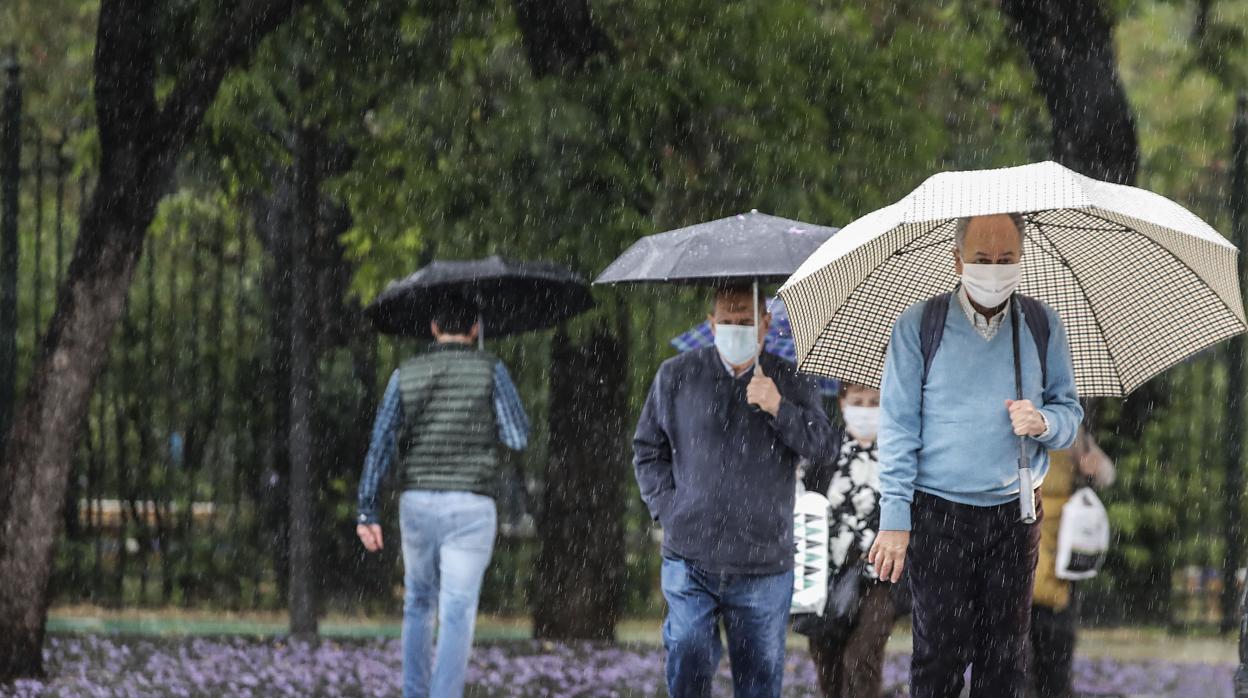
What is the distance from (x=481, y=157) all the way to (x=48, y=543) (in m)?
3.44

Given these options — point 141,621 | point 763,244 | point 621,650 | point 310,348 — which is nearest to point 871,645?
point 763,244

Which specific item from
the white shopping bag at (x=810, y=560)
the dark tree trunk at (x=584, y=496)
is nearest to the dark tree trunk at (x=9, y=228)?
the dark tree trunk at (x=584, y=496)

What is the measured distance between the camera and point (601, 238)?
449 inches

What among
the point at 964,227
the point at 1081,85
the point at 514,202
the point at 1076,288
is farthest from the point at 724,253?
the point at 514,202

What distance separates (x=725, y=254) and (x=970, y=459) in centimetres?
183

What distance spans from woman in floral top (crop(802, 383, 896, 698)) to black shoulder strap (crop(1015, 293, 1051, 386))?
2.18m

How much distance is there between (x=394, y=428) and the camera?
8555 mm

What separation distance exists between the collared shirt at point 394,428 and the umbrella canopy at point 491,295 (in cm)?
51

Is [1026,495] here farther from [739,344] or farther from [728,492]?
[739,344]

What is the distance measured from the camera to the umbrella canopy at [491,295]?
9086mm

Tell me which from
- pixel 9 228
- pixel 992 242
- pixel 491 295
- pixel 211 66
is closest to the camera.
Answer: pixel 992 242

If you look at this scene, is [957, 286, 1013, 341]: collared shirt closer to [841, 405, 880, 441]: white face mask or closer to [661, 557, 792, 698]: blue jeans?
[661, 557, 792, 698]: blue jeans

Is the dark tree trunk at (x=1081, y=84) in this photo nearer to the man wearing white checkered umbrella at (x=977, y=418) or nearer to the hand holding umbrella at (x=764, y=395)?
the hand holding umbrella at (x=764, y=395)

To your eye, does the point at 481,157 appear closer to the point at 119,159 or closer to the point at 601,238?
the point at 601,238
